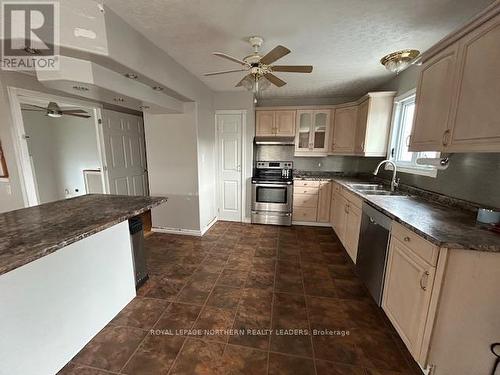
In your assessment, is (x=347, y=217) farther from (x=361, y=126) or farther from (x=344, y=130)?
(x=344, y=130)

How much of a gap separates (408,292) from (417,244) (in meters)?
0.37

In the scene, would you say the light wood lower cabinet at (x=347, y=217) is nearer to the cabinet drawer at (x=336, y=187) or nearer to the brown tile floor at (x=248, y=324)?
the cabinet drawer at (x=336, y=187)

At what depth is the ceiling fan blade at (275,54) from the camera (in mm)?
1508

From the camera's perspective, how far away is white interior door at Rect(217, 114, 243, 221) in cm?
388

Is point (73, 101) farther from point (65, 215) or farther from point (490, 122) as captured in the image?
point (490, 122)

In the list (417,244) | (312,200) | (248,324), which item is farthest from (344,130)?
(248,324)

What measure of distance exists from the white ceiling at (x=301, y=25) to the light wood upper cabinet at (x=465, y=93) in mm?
320

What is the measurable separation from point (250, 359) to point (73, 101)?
3690 millimetres

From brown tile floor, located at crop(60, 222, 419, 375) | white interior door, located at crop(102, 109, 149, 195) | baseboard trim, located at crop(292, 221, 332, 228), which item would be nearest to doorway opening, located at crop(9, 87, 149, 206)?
white interior door, located at crop(102, 109, 149, 195)

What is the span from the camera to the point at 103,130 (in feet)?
11.0

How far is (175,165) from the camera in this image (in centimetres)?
336

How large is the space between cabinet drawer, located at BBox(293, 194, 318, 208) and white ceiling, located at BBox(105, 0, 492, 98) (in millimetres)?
2147

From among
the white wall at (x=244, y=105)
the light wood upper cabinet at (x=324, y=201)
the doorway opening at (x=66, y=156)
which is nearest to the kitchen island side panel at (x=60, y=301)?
the white wall at (x=244, y=105)

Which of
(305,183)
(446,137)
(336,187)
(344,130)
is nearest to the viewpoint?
(446,137)
